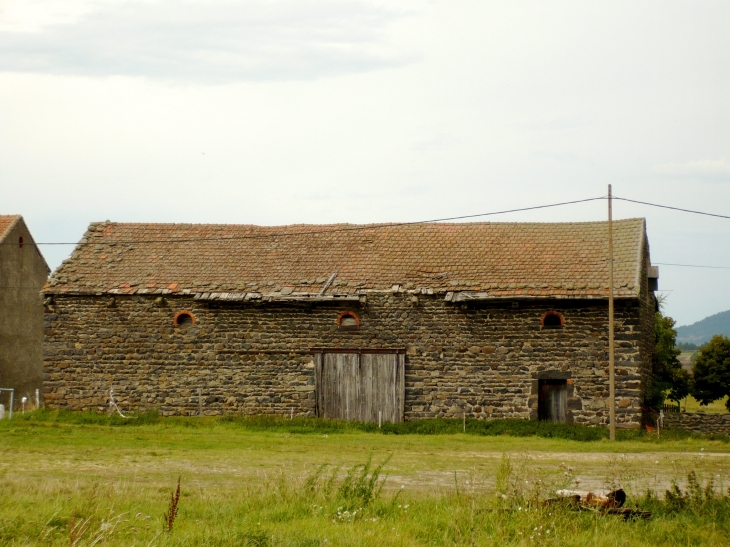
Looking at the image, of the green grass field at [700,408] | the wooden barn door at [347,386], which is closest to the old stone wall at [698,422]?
the green grass field at [700,408]

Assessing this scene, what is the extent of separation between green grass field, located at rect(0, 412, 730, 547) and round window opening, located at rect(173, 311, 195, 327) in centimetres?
331

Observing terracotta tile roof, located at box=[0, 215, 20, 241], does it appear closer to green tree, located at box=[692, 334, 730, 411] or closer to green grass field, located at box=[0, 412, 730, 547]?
green grass field, located at box=[0, 412, 730, 547]

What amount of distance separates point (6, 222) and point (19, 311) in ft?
10.6

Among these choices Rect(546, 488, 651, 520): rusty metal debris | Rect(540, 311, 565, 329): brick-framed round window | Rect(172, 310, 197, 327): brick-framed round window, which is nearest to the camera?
Rect(546, 488, 651, 520): rusty metal debris

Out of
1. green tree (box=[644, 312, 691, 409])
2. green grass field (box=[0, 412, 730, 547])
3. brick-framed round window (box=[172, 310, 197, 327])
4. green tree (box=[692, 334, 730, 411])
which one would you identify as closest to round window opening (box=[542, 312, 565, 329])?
green grass field (box=[0, 412, 730, 547])

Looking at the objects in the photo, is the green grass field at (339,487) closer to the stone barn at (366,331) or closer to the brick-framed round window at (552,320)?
the stone barn at (366,331)

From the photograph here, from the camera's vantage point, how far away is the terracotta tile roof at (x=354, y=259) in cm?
2183

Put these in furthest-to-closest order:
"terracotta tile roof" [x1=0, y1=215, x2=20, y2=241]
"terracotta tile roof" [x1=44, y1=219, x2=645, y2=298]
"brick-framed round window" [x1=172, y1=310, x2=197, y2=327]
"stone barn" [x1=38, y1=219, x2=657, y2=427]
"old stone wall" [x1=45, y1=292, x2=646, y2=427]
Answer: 1. "terracotta tile roof" [x1=0, y1=215, x2=20, y2=241]
2. "brick-framed round window" [x1=172, y1=310, x2=197, y2=327]
3. "terracotta tile roof" [x1=44, y1=219, x2=645, y2=298]
4. "stone barn" [x1=38, y1=219, x2=657, y2=427]
5. "old stone wall" [x1=45, y1=292, x2=646, y2=427]

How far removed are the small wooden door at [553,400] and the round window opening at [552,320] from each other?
1.37 meters

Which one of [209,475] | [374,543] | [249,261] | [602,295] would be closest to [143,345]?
[249,261]

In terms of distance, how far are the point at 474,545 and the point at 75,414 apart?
16.4 meters

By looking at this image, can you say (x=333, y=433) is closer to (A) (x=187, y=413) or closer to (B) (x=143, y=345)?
(A) (x=187, y=413)

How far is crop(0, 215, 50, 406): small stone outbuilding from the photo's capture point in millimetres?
29922

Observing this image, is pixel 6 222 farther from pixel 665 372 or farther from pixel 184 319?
pixel 665 372
